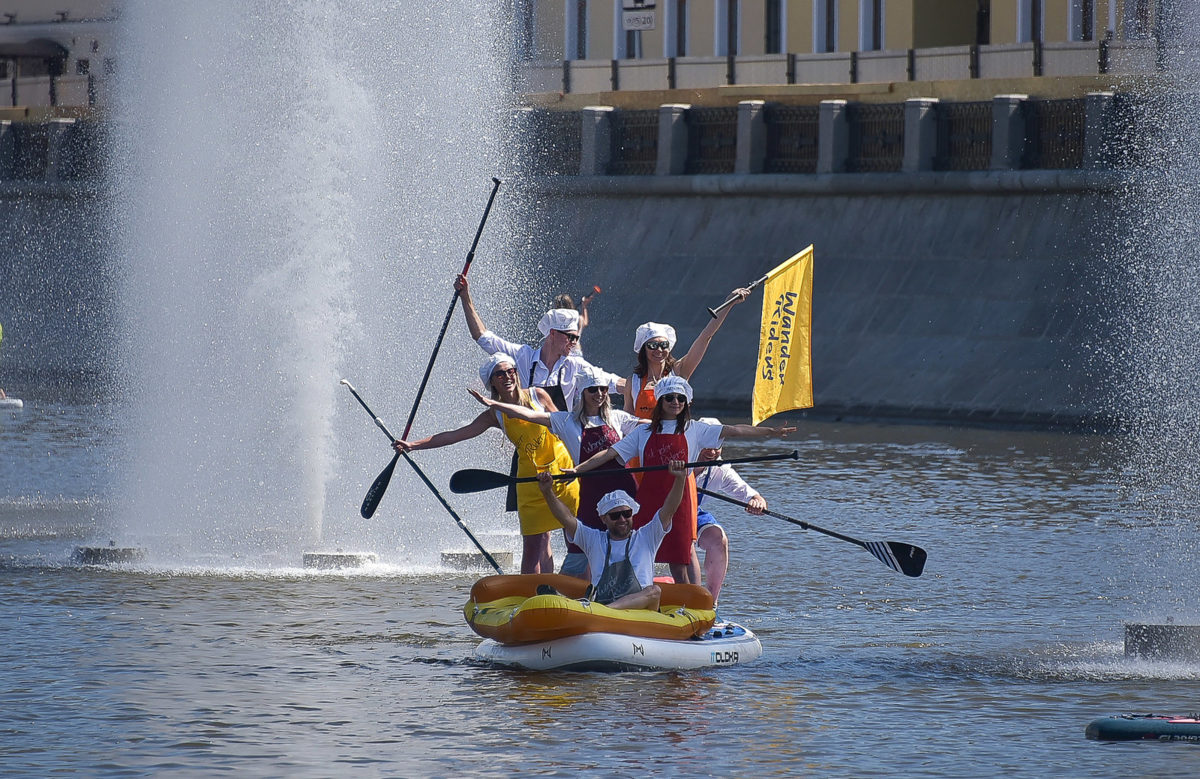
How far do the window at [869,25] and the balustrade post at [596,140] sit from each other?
762 cm

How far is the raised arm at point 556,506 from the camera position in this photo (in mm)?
11500

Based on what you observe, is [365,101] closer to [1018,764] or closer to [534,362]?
[534,362]

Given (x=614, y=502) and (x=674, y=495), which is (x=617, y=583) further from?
(x=674, y=495)

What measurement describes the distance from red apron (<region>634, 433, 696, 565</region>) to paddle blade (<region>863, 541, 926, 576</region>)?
117 centimetres

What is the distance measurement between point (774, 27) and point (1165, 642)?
1326 inches

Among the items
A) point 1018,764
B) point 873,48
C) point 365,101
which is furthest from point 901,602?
point 873,48

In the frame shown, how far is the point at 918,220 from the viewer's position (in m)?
30.6

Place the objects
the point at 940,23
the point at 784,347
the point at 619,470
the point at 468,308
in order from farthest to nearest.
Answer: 1. the point at 940,23
2. the point at 468,308
3. the point at 784,347
4. the point at 619,470

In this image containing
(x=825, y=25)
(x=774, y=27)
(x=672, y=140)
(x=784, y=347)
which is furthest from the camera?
(x=774, y=27)

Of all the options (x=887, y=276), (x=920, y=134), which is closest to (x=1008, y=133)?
(x=920, y=134)

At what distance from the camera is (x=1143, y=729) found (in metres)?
9.45

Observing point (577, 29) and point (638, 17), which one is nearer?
point (638, 17)

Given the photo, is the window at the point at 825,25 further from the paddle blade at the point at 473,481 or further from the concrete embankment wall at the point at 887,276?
the paddle blade at the point at 473,481

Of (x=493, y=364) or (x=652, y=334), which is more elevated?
(x=652, y=334)
